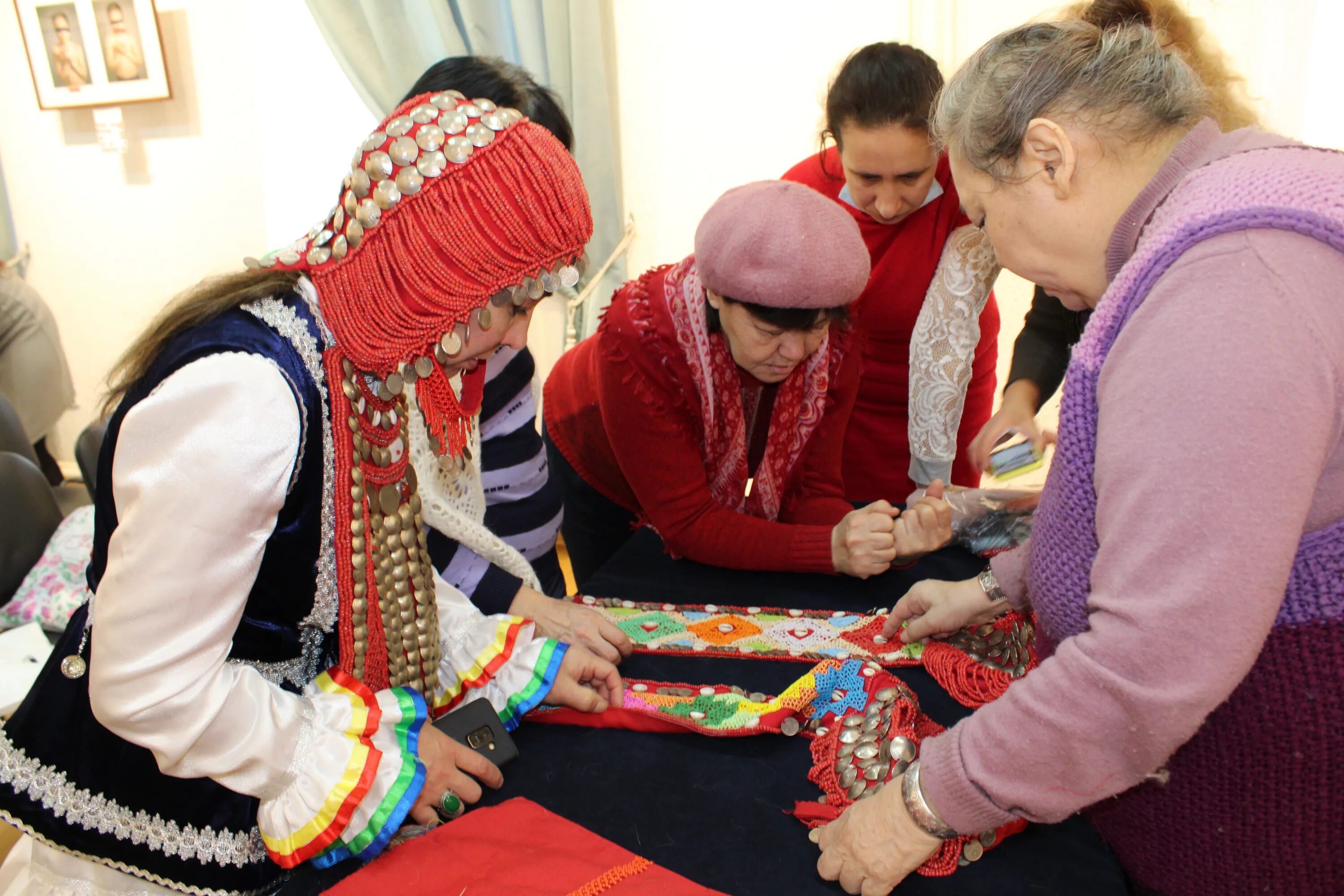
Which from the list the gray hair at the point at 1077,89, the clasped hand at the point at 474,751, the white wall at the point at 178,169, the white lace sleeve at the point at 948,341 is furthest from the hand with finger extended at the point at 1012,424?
the white wall at the point at 178,169

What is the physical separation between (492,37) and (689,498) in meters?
2.72

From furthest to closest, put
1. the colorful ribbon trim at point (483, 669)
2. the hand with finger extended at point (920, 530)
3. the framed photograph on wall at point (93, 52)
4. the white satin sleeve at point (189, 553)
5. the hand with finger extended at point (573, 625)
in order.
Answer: the framed photograph on wall at point (93, 52), the hand with finger extended at point (920, 530), the hand with finger extended at point (573, 625), the colorful ribbon trim at point (483, 669), the white satin sleeve at point (189, 553)

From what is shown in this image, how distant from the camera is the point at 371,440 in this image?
1.18m

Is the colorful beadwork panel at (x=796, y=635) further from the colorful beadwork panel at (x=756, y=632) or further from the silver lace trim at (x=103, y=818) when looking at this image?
the silver lace trim at (x=103, y=818)

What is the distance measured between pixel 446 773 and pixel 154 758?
1.11 ft

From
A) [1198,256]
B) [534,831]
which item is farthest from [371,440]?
[1198,256]

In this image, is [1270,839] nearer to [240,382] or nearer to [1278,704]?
[1278,704]

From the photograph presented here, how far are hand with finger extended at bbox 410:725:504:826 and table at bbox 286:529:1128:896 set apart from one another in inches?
1.4

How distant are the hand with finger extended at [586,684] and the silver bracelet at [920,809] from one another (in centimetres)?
48

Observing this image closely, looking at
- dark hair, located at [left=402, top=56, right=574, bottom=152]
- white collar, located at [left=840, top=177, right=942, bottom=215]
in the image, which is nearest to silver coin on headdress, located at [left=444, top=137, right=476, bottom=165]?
dark hair, located at [left=402, top=56, right=574, bottom=152]

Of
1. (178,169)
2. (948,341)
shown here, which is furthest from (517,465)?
(178,169)

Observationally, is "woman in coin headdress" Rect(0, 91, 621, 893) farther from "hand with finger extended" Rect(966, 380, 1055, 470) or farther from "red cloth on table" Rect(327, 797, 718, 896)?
"hand with finger extended" Rect(966, 380, 1055, 470)

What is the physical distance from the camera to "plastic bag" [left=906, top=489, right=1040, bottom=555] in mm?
1765

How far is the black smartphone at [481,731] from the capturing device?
1.21m
